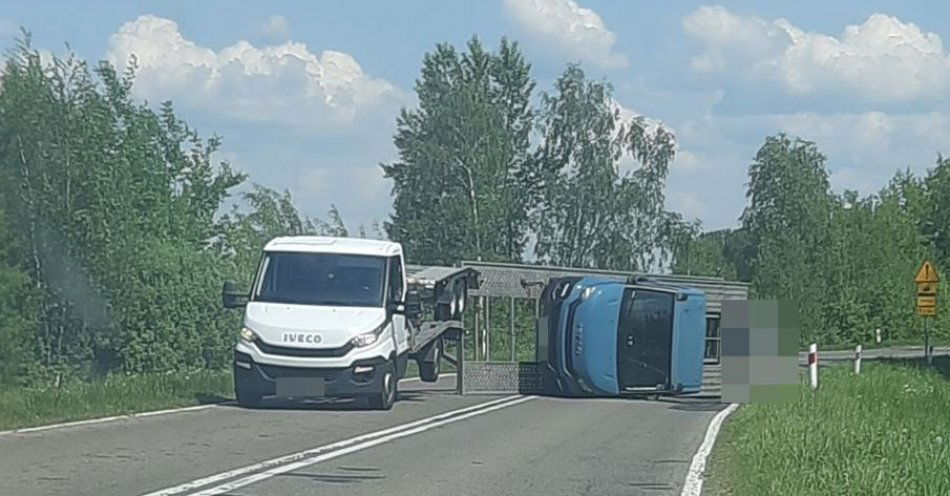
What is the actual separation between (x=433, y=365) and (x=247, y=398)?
21.7 feet

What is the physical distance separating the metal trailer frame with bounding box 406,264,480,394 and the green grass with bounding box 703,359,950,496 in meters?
5.64

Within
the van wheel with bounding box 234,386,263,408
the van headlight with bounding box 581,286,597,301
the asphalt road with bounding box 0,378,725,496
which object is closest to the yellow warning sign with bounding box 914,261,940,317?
the van headlight with bounding box 581,286,597,301

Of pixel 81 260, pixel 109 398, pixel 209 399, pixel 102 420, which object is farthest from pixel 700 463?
pixel 81 260

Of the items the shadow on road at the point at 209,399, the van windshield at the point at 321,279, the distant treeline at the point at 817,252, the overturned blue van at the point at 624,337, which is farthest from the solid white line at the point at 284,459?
the distant treeline at the point at 817,252

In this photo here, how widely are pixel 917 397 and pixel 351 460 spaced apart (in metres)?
16.7

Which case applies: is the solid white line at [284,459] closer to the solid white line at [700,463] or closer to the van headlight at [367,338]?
the van headlight at [367,338]

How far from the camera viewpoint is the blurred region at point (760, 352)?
2312 centimetres

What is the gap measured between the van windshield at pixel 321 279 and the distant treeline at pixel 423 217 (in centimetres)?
2344

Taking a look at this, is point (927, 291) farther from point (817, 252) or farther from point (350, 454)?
point (817, 252)

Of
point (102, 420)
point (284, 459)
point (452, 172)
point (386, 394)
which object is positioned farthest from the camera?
point (452, 172)

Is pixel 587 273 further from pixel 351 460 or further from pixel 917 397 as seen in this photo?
pixel 351 460

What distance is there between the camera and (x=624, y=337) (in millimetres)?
28688

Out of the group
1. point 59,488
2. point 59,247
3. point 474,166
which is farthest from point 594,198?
point 59,488

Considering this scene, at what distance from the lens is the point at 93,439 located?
1541 cm
